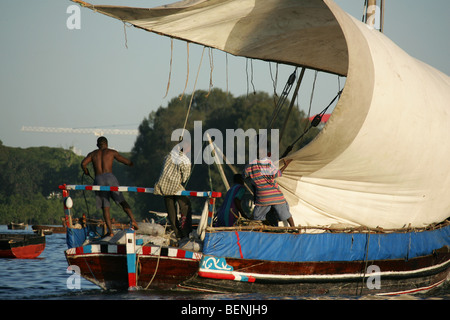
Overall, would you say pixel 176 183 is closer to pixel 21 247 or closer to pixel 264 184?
pixel 264 184

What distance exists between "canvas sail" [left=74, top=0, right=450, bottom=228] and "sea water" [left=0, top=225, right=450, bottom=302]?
1788mm

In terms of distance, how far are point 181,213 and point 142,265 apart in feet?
4.52

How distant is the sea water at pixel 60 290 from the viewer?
30.5ft

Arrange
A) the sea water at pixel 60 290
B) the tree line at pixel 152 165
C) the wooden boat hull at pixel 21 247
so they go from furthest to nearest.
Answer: the tree line at pixel 152 165 → the wooden boat hull at pixel 21 247 → the sea water at pixel 60 290

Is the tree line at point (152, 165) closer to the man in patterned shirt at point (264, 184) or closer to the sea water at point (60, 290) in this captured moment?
the sea water at point (60, 290)

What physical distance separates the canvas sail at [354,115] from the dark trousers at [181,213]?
6.01 ft

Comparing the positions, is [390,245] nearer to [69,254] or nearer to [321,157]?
[321,157]

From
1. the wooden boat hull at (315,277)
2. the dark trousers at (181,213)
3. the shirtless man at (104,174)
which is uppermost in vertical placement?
the shirtless man at (104,174)

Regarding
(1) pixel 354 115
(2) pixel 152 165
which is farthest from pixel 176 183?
(2) pixel 152 165

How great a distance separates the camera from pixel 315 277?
10164 mm

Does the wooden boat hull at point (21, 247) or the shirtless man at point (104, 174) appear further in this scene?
the wooden boat hull at point (21, 247)

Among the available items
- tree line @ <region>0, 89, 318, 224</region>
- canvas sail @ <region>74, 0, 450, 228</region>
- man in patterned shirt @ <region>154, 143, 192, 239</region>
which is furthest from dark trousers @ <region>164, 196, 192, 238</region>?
tree line @ <region>0, 89, 318, 224</region>

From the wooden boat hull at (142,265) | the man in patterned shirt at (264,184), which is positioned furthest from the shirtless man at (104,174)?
the man in patterned shirt at (264,184)

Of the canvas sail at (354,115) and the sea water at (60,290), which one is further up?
the canvas sail at (354,115)
